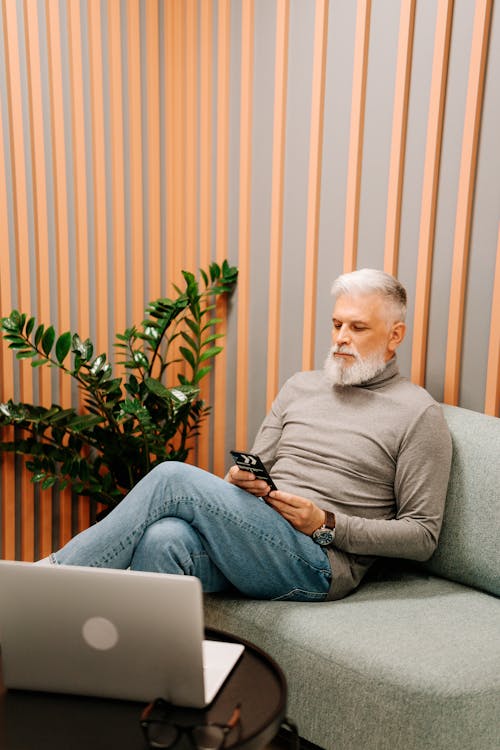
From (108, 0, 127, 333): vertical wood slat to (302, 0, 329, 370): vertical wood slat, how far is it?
31.6 inches

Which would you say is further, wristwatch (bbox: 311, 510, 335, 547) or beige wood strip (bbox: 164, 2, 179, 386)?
beige wood strip (bbox: 164, 2, 179, 386)

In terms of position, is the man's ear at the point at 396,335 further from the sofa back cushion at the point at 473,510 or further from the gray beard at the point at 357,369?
the sofa back cushion at the point at 473,510

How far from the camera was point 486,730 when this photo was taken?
143cm

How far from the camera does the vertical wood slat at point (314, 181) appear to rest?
242 cm

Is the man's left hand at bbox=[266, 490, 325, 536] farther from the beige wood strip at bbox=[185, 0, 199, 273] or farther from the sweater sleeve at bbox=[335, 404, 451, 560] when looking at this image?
the beige wood strip at bbox=[185, 0, 199, 273]

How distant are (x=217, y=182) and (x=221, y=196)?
6 centimetres

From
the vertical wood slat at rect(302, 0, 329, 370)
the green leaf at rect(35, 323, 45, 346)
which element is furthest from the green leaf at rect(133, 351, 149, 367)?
the vertical wood slat at rect(302, 0, 329, 370)

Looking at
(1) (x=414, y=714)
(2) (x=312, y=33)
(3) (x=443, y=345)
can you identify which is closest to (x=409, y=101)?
(2) (x=312, y=33)

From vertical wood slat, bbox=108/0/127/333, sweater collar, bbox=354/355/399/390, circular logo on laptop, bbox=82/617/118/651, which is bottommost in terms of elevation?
circular logo on laptop, bbox=82/617/118/651

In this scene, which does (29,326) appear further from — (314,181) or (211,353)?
(314,181)

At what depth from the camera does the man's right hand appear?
181cm

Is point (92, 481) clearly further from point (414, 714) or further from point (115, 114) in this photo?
point (414, 714)

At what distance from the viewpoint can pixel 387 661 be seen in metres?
1.50

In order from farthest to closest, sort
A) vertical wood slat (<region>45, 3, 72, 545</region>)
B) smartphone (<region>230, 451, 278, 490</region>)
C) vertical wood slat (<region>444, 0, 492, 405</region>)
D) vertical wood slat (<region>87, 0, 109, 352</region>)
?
vertical wood slat (<region>87, 0, 109, 352</region>) < vertical wood slat (<region>45, 3, 72, 545</region>) < vertical wood slat (<region>444, 0, 492, 405</region>) < smartphone (<region>230, 451, 278, 490</region>)
